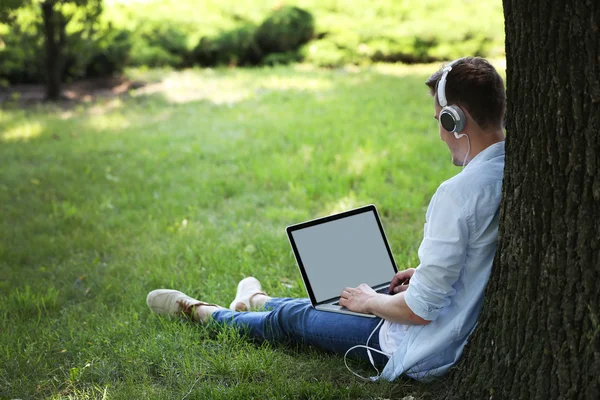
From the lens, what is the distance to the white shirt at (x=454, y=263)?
2658mm

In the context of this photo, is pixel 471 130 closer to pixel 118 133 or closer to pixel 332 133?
pixel 332 133

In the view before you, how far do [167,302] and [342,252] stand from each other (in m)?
1.09

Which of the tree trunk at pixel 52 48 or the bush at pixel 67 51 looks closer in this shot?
the tree trunk at pixel 52 48

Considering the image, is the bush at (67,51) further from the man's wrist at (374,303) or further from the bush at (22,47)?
the man's wrist at (374,303)

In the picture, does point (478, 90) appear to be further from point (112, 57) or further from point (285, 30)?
point (285, 30)

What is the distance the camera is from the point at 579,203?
2270 millimetres

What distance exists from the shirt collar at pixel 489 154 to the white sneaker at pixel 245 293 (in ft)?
5.68

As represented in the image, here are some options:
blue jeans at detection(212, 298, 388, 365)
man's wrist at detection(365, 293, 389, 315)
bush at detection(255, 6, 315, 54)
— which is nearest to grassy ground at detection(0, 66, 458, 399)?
blue jeans at detection(212, 298, 388, 365)

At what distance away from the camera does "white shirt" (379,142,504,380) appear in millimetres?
2658

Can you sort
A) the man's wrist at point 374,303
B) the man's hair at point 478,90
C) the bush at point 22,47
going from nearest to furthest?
the man's hair at point 478,90 < the man's wrist at point 374,303 < the bush at point 22,47

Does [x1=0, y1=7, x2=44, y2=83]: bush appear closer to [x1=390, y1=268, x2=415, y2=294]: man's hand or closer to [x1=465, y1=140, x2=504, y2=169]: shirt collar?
[x1=390, y1=268, x2=415, y2=294]: man's hand

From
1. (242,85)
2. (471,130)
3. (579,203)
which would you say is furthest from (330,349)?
(242,85)

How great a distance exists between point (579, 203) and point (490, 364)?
0.72 metres

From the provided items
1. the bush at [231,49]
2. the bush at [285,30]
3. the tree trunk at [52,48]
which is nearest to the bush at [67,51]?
the tree trunk at [52,48]
